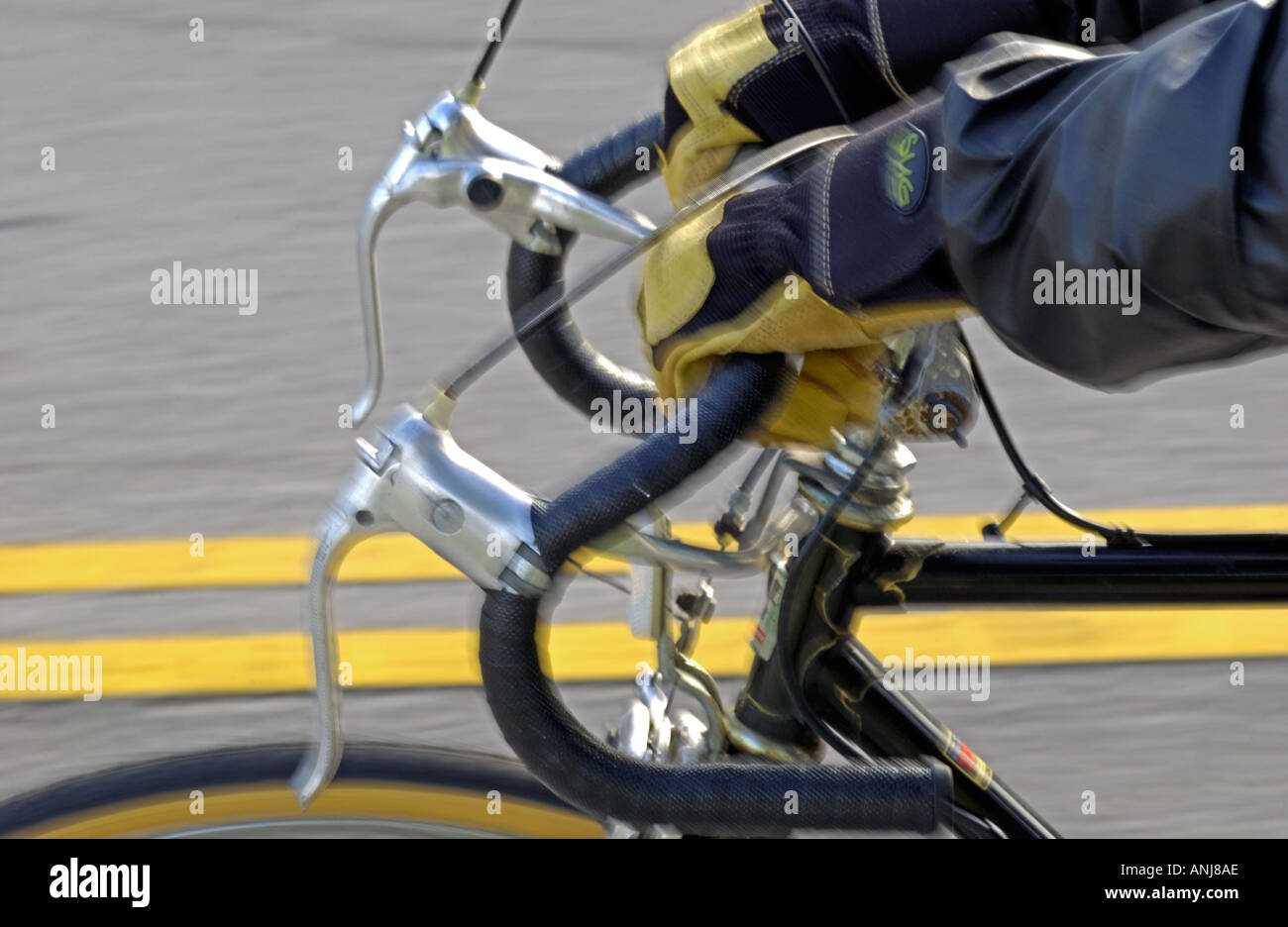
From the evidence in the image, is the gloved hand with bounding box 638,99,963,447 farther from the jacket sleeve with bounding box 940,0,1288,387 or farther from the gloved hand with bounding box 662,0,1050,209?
the gloved hand with bounding box 662,0,1050,209

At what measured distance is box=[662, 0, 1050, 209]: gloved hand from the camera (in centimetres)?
169

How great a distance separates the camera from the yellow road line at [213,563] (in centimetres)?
324

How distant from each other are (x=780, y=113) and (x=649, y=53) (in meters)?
3.13

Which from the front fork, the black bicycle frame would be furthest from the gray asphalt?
the black bicycle frame

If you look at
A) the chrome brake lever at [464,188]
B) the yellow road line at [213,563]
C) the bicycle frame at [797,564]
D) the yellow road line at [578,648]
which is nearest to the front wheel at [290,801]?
the bicycle frame at [797,564]

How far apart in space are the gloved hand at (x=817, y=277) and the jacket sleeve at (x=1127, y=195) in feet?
0.19

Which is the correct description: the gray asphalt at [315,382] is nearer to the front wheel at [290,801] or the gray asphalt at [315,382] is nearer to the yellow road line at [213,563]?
the yellow road line at [213,563]

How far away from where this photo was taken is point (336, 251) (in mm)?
4109

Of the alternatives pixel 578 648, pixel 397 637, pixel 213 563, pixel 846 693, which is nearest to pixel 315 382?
pixel 213 563

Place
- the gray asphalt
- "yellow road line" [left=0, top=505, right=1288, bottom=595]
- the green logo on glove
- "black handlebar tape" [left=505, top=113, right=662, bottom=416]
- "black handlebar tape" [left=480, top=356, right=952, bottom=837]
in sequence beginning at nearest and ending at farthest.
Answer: the green logo on glove → "black handlebar tape" [left=480, top=356, right=952, bottom=837] → "black handlebar tape" [left=505, top=113, right=662, bottom=416] → the gray asphalt → "yellow road line" [left=0, top=505, right=1288, bottom=595]

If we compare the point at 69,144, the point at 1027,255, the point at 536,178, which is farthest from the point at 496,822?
the point at 69,144

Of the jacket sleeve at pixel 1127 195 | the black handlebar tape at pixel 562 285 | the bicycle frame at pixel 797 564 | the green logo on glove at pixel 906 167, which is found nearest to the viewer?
the jacket sleeve at pixel 1127 195

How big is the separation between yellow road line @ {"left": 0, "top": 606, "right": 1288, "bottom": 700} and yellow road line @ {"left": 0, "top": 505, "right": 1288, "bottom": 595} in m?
0.14
